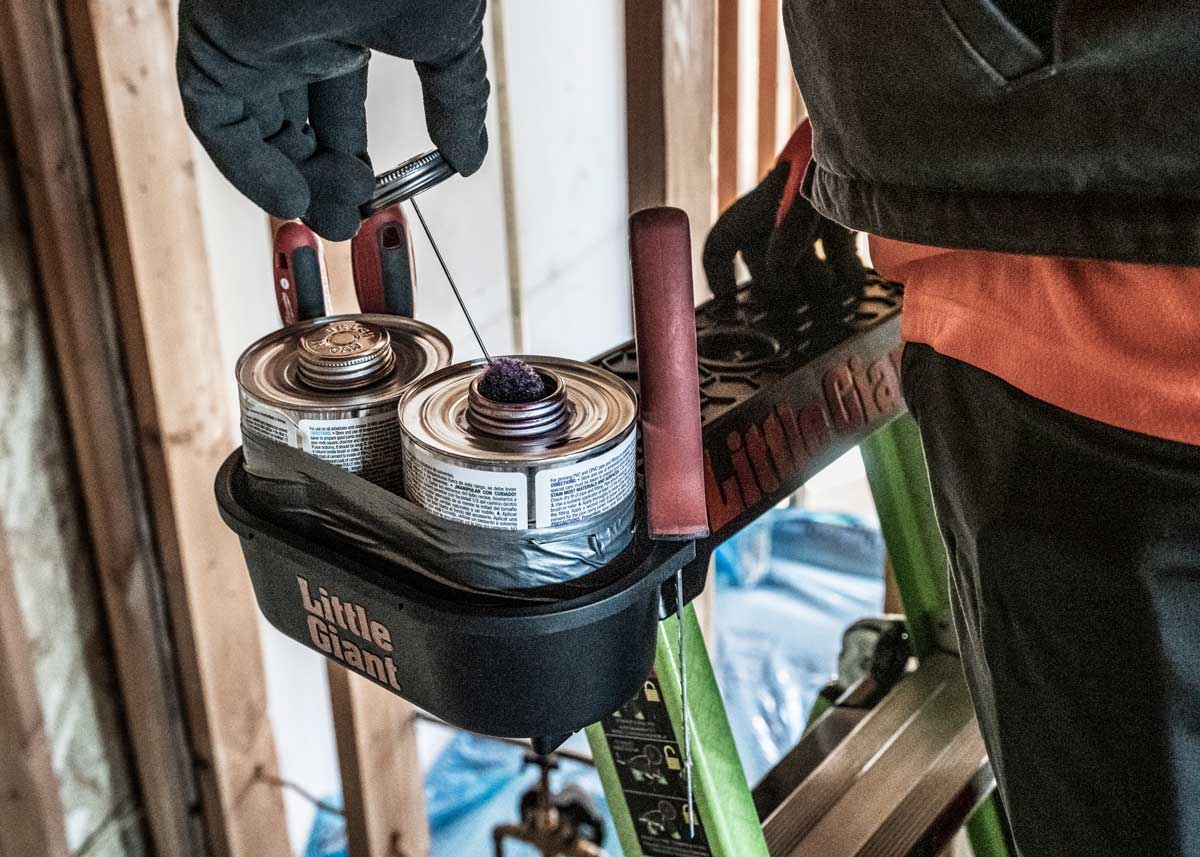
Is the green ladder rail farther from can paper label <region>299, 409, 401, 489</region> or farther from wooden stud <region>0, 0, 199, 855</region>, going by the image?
wooden stud <region>0, 0, 199, 855</region>

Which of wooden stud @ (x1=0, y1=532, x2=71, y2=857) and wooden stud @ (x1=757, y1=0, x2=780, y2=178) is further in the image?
wooden stud @ (x1=757, y1=0, x2=780, y2=178)

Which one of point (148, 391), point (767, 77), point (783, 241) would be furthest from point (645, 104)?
point (148, 391)

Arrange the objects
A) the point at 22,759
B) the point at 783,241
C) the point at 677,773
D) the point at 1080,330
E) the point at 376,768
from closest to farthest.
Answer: the point at 1080,330
the point at 677,773
the point at 783,241
the point at 22,759
the point at 376,768

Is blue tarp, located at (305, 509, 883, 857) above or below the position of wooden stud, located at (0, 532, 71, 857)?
below

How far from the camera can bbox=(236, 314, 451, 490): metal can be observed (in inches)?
24.4

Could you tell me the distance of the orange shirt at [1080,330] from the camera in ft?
1.58

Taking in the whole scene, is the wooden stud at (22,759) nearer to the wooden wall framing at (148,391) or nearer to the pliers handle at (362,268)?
the wooden wall framing at (148,391)

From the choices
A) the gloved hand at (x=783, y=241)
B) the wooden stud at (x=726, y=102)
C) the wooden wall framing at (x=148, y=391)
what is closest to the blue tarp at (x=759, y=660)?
the wooden wall framing at (x=148, y=391)

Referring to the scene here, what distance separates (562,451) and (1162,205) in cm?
28

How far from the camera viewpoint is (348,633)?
2.08ft

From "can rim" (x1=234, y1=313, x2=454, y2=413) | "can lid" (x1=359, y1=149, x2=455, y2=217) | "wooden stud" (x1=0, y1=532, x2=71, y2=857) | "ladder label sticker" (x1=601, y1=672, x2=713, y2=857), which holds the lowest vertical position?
"wooden stud" (x1=0, y1=532, x2=71, y2=857)

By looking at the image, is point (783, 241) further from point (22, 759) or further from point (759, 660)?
point (759, 660)

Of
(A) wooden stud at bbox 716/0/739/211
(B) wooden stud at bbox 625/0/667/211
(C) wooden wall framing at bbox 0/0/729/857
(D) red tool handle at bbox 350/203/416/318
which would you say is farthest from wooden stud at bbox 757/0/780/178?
(D) red tool handle at bbox 350/203/416/318

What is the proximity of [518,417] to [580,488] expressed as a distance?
0.05m
